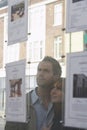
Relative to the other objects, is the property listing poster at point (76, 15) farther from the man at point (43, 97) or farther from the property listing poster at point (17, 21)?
the property listing poster at point (17, 21)

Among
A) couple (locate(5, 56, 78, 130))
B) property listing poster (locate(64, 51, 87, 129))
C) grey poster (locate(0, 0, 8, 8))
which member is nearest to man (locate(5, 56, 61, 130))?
couple (locate(5, 56, 78, 130))

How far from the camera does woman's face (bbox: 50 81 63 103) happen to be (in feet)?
6.57

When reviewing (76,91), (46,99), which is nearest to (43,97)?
(46,99)

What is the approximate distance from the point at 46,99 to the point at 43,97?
2 cm

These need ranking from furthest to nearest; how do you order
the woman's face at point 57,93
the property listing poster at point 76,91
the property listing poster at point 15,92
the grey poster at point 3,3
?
the grey poster at point 3,3
the property listing poster at point 15,92
the woman's face at point 57,93
the property listing poster at point 76,91

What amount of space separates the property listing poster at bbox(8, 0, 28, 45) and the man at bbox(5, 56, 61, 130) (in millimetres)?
251

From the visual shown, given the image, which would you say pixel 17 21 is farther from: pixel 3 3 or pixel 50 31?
pixel 3 3

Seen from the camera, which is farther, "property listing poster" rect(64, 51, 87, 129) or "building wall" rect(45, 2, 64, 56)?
"building wall" rect(45, 2, 64, 56)

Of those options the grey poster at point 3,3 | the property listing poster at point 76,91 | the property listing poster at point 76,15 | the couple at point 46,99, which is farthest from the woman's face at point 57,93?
the grey poster at point 3,3

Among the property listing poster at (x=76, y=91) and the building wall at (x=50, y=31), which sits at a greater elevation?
the building wall at (x=50, y=31)

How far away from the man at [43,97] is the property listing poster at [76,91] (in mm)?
174

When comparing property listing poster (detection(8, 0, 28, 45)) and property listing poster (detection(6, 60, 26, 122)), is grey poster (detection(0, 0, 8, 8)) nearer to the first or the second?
property listing poster (detection(8, 0, 28, 45))

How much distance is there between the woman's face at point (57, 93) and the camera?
6.57ft

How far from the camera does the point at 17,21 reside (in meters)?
2.32
